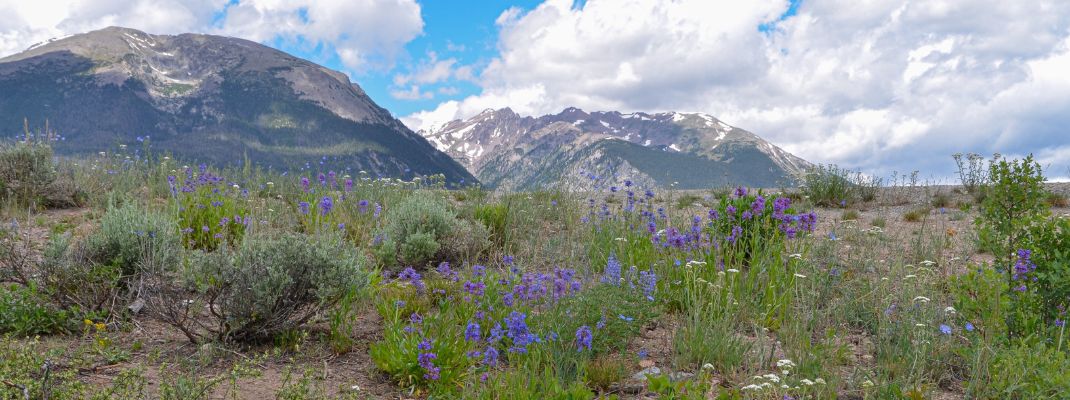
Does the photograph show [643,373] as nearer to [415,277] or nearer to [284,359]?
[415,277]

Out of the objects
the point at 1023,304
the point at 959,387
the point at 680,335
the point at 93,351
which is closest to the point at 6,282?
the point at 93,351

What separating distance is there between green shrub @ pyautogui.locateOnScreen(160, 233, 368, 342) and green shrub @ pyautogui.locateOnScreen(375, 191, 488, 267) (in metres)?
2.17

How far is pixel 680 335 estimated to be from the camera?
383 cm

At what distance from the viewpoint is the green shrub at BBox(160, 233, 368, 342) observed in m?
3.93

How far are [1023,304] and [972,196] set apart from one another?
929 centimetres

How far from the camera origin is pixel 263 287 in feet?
13.0

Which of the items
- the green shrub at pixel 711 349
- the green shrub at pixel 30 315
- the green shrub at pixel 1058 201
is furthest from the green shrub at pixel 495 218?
the green shrub at pixel 1058 201

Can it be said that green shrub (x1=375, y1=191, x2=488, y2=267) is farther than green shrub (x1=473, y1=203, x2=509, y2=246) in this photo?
No

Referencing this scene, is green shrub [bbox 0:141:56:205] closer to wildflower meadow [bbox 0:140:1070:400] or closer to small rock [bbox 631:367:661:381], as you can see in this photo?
wildflower meadow [bbox 0:140:1070:400]

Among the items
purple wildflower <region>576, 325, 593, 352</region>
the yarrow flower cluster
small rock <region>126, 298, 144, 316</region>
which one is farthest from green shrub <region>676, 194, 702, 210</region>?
small rock <region>126, 298, 144, 316</region>

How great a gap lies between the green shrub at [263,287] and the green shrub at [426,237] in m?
2.17

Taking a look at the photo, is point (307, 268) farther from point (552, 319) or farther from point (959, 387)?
point (959, 387)

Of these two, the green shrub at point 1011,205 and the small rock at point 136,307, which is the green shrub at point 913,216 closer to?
the green shrub at point 1011,205

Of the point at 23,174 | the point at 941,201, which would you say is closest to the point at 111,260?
the point at 23,174
